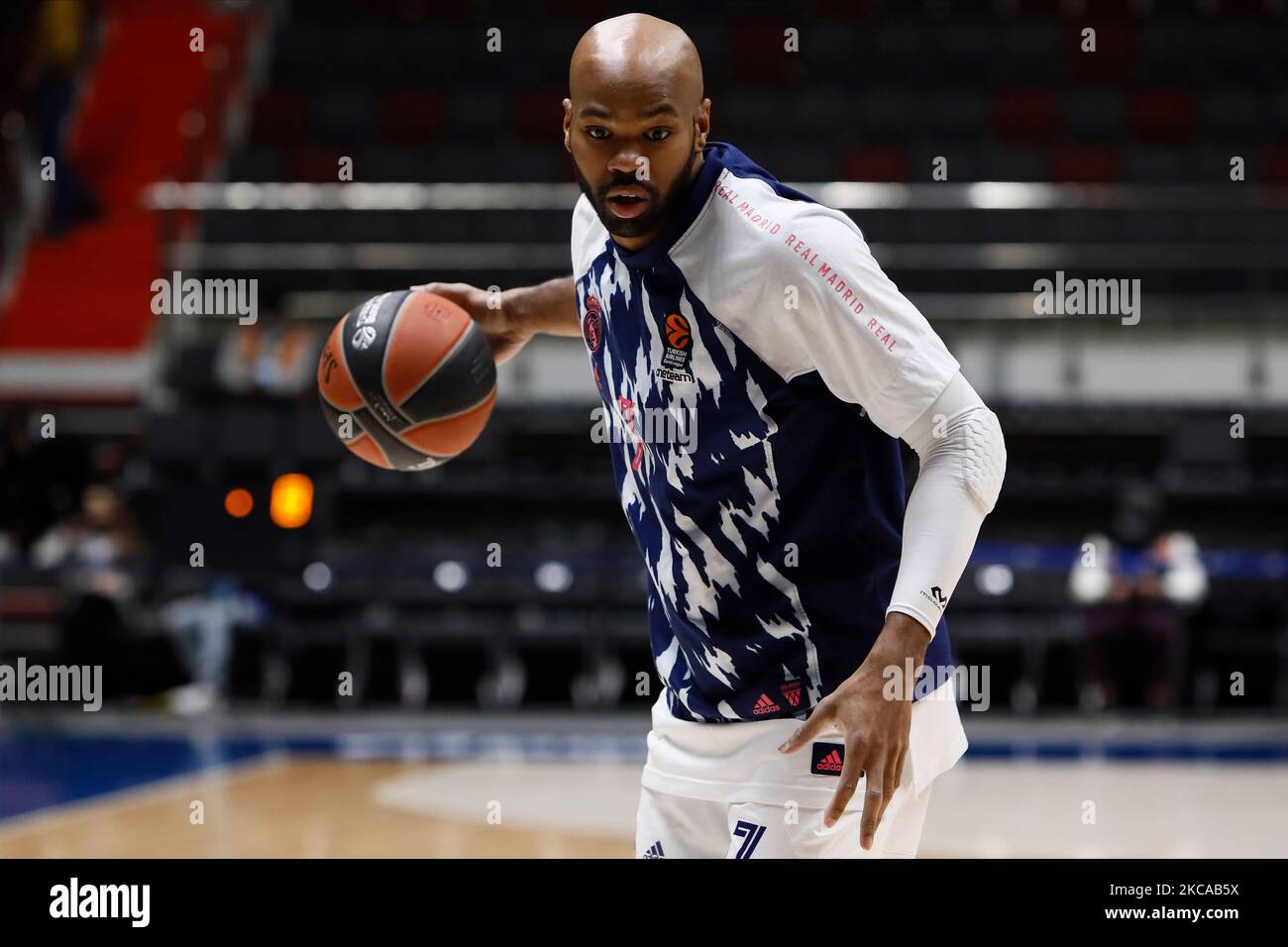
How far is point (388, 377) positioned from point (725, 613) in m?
0.74

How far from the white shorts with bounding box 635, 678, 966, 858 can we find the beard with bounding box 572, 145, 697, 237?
651 mm

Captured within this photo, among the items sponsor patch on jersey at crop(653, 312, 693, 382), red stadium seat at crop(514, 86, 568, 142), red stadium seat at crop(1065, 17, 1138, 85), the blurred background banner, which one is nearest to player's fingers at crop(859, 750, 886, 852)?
sponsor patch on jersey at crop(653, 312, 693, 382)

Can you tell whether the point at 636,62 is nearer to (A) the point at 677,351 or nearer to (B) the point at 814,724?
(A) the point at 677,351

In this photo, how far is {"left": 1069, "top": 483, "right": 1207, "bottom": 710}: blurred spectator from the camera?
7.97 metres

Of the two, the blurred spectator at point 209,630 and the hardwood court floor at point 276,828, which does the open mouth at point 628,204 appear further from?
the blurred spectator at point 209,630

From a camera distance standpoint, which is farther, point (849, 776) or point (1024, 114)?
point (1024, 114)

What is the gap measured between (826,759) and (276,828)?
3.54 m

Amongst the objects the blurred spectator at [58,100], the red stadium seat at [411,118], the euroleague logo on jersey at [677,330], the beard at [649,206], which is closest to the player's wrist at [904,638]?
the euroleague logo on jersey at [677,330]

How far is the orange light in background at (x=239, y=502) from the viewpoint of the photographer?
27.3ft

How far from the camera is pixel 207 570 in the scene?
8203mm

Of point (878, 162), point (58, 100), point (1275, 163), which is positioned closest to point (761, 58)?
point (878, 162)

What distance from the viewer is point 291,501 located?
8.49m
